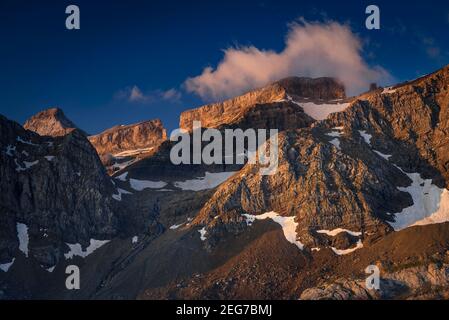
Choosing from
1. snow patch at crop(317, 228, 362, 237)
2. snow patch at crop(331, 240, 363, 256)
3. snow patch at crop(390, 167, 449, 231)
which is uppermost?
snow patch at crop(390, 167, 449, 231)

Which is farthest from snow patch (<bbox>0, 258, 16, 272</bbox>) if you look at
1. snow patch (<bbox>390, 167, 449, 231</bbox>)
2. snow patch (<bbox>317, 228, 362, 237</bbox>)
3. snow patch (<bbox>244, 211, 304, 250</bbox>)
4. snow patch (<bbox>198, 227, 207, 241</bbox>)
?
snow patch (<bbox>390, 167, 449, 231</bbox>)

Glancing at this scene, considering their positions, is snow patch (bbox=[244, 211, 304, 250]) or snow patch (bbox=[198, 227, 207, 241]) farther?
snow patch (bbox=[198, 227, 207, 241])

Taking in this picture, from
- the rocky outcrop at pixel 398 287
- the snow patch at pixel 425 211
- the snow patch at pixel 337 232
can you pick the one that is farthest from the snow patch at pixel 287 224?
the rocky outcrop at pixel 398 287

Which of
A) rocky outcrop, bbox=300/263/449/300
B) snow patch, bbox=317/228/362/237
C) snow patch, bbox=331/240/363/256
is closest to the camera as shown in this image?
rocky outcrop, bbox=300/263/449/300

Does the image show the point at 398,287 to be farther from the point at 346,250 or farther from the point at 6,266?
the point at 6,266

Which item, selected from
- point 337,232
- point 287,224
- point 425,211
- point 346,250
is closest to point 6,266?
point 287,224

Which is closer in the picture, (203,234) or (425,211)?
(425,211)

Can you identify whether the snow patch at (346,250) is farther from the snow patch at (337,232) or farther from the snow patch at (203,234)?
the snow patch at (203,234)

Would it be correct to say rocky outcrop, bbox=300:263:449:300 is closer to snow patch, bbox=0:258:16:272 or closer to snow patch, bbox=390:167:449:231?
snow patch, bbox=390:167:449:231

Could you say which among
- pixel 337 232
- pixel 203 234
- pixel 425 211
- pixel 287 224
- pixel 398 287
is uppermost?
pixel 425 211
